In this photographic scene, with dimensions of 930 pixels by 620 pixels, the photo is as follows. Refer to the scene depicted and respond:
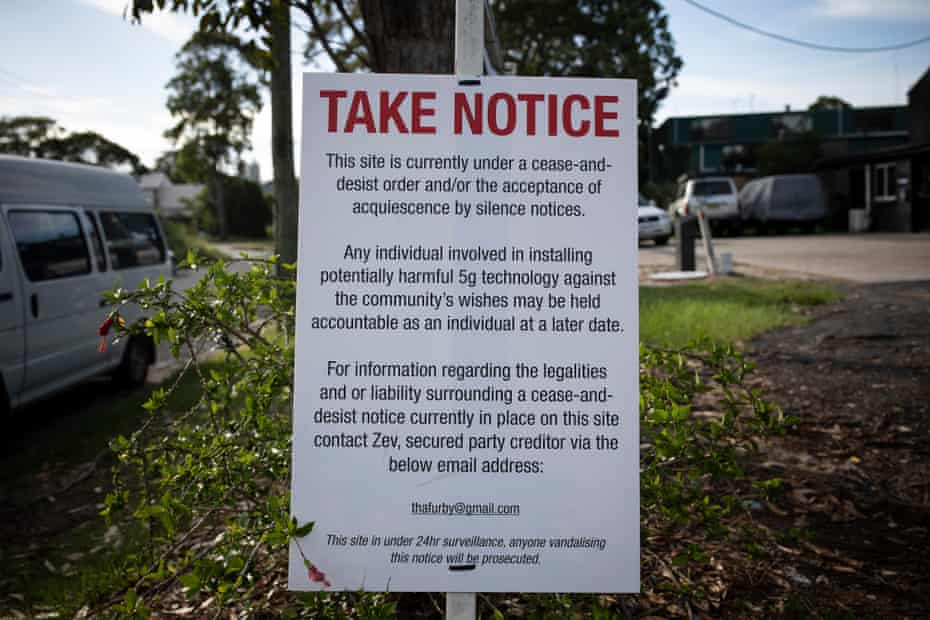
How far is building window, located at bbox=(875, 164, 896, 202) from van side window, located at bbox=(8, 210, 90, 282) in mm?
30067

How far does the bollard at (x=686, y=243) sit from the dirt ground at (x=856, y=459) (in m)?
6.92

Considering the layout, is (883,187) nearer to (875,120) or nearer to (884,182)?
(884,182)

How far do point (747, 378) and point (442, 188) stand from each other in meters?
4.93

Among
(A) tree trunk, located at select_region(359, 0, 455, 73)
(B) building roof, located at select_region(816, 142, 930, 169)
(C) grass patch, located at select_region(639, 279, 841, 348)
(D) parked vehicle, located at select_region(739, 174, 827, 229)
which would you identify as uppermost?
(B) building roof, located at select_region(816, 142, 930, 169)

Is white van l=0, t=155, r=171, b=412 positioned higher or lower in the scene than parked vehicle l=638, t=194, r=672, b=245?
lower

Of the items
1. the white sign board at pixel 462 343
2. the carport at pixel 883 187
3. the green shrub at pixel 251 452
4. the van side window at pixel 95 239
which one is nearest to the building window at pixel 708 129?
the carport at pixel 883 187

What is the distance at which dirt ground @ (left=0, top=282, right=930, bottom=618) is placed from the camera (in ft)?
10.7

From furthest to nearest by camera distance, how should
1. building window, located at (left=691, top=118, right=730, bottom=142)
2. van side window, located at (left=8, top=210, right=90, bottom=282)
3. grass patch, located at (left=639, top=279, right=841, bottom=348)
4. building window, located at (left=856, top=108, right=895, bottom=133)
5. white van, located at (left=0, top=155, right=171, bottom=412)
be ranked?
building window, located at (left=691, top=118, right=730, bottom=142)
building window, located at (left=856, top=108, right=895, bottom=133)
grass patch, located at (left=639, top=279, right=841, bottom=348)
van side window, located at (left=8, top=210, right=90, bottom=282)
white van, located at (left=0, top=155, right=171, bottom=412)

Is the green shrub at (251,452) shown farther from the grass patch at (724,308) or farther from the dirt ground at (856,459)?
the grass patch at (724,308)

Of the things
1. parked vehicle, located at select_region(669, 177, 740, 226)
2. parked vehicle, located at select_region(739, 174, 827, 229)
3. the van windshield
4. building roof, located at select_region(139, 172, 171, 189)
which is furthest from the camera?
building roof, located at select_region(139, 172, 171, 189)

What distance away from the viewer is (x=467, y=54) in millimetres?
2443

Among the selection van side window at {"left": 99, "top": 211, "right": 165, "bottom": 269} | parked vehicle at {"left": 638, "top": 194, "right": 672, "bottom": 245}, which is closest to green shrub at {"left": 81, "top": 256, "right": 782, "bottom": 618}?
van side window at {"left": 99, "top": 211, "right": 165, "bottom": 269}

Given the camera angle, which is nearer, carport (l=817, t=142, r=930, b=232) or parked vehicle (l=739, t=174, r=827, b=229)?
carport (l=817, t=142, r=930, b=232)

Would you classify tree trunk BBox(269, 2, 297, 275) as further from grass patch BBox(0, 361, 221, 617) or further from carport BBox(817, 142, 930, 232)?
carport BBox(817, 142, 930, 232)
